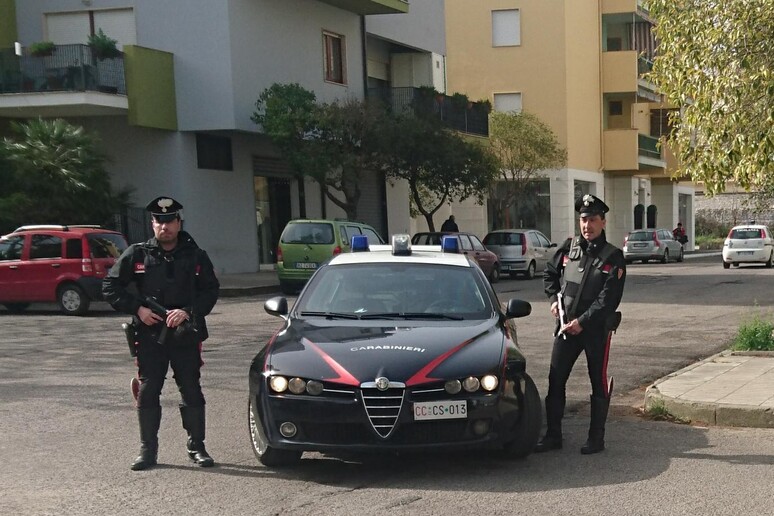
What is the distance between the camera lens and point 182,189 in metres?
27.0

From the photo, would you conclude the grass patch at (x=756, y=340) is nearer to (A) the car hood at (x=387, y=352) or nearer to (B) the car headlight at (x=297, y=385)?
(A) the car hood at (x=387, y=352)

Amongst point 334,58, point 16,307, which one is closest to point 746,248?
point 334,58

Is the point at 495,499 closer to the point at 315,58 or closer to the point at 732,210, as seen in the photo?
the point at 315,58

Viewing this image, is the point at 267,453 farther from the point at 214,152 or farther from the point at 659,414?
the point at 214,152

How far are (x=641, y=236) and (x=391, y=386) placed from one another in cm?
3641

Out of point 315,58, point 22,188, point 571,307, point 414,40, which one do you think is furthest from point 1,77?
point 571,307

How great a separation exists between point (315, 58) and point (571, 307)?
2559 cm

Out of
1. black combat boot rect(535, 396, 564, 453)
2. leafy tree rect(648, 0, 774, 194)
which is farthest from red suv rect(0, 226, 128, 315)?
black combat boot rect(535, 396, 564, 453)

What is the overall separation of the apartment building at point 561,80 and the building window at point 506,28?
45mm

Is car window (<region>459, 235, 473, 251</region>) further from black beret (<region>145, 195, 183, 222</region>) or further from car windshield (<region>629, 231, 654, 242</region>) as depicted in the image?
black beret (<region>145, 195, 183, 222</region>)

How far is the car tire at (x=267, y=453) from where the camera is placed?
6608mm

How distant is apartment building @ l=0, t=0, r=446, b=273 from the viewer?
25.1 metres

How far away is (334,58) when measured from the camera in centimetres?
3306

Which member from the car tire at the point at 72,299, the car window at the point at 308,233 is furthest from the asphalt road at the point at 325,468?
the car window at the point at 308,233
